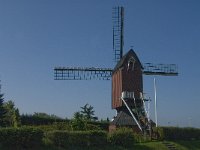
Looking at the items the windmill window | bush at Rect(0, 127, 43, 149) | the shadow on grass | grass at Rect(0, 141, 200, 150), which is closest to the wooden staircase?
grass at Rect(0, 141, 200, 150)

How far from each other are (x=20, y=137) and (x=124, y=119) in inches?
627

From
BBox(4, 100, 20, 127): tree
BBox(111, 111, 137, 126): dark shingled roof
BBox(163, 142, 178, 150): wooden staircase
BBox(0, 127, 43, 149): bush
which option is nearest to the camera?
BBox(0, 127, 43, 149): bush

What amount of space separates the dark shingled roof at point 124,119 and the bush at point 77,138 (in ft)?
27.3

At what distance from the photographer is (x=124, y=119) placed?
52.2 m

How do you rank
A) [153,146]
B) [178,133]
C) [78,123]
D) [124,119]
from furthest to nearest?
[124,119] < [178,133] < [78,123] < [153,146]

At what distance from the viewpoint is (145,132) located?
49188mm

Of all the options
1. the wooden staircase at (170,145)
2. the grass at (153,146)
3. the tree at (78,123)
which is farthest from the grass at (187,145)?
the tree at (78,123)

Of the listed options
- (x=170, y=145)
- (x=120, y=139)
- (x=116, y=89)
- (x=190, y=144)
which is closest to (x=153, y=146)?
(x=170, y=145)

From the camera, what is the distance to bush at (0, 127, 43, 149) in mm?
38469

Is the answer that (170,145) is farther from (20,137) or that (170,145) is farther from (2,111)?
(2,111)

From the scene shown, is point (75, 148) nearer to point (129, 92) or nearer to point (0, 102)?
point (129, 92)

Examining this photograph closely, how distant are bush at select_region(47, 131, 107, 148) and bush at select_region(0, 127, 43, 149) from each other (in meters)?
1.61

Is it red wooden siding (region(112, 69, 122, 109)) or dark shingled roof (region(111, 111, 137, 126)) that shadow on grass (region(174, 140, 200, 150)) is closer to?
dark shingled roof (region(111, 111, 137, 126))

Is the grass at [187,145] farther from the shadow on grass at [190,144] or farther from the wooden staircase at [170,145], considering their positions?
the wooden staircase at [170,145]
